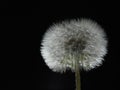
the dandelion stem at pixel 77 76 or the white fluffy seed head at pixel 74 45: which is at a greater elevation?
the white fluffy seed head at pixel 74 45

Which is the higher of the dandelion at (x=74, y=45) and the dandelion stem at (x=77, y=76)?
the dandelion at (x=74, y=45)

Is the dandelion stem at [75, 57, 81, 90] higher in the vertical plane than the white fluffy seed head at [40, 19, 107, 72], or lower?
lower

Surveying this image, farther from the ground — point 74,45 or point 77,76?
point 74,45

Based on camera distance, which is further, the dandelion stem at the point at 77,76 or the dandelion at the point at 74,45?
the dandelion at the point at 74,45

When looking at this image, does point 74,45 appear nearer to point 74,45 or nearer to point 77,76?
point 74,45

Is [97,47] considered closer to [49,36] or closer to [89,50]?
[89,50]

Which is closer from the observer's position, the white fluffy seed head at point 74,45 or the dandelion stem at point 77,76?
the dandelion stem at point 77,76

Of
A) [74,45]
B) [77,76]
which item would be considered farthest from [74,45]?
[77,76]

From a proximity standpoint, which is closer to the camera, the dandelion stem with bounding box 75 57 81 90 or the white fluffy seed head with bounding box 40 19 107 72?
the dandelion stem with bounding box 75 57 81 90
